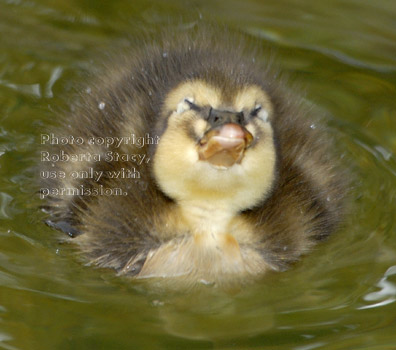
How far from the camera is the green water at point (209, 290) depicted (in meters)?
2.81

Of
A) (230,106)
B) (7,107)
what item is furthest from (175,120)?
(7,107)

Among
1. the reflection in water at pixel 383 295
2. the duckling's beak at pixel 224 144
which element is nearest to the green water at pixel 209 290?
the reflection in water at pixel 383 295

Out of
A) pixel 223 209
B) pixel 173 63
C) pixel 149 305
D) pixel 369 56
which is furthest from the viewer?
pixel 369 56

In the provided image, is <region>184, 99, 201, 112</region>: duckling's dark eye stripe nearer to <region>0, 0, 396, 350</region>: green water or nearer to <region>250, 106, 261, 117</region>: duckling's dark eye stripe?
<region>250, 106, 261, 117</region>: duckling's dark eye stripe

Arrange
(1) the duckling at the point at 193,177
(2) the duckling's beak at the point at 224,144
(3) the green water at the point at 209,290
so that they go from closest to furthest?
(3) the green water at the point at 209,290, (2) the duckling's beak at the point at 224,144, (1) the duckling at the point at 193,177

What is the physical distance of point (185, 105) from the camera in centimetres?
318

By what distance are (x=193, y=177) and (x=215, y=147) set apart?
0.59 ft

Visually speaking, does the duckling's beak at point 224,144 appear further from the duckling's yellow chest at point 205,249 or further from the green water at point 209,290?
the green water at point 209,290

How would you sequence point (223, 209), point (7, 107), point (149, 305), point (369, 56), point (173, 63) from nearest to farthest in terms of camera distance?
point (149, 305) < point (223, 209) < point (173, 63) < point (7, 107) < point (369, 56)

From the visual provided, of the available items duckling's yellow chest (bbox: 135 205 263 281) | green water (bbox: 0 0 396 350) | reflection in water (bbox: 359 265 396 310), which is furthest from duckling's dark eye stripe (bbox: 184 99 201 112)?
reflection in water (bbox: 359 265 396 310)

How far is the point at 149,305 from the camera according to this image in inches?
118

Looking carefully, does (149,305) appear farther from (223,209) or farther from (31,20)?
(31,20)

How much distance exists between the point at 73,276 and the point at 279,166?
0.86 m

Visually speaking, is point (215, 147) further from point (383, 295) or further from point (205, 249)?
point (383, 295)
